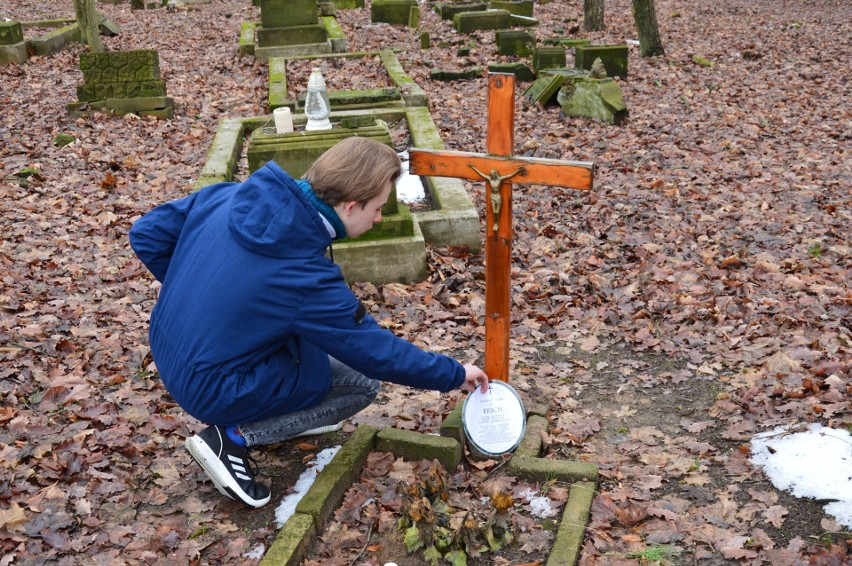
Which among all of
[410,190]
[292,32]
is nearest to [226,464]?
[410,190]

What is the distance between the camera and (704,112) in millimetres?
9523

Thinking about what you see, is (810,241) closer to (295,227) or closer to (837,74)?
(295,227)

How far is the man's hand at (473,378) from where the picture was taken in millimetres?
3180

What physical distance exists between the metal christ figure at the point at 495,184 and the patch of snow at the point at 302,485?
4.23ft

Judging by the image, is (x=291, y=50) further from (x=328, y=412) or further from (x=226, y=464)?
(x=226, y=464)

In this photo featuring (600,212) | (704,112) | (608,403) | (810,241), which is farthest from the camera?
(704,112)

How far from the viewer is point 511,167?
3227mm

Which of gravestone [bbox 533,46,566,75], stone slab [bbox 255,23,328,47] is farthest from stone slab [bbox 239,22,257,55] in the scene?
gravestone [bbox 533,46,566,75]

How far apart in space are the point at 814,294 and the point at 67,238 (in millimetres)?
5435

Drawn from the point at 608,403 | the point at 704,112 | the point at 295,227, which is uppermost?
the point at 295,227

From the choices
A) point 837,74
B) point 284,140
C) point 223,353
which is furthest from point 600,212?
point 837,74

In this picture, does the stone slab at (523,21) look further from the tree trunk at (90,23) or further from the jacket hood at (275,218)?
the jacket hood at (275,218)

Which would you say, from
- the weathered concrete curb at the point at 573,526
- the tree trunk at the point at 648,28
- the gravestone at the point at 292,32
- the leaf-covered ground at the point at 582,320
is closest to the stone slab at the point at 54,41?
the leaf-covered ground at the point at 582,320

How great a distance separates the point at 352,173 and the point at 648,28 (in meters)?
11.4
